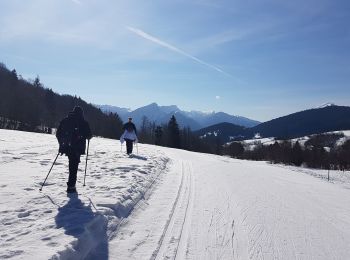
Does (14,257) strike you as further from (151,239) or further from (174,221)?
(174,221)

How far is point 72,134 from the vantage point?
412 inches

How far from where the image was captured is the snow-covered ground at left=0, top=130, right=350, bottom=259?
253 inches

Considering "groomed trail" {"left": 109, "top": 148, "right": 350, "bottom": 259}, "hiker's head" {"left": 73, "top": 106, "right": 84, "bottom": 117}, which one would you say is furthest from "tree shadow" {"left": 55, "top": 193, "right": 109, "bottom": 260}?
"hiker's head" {"left": 73, "top": 106, "right": 84, "bottom": 117}

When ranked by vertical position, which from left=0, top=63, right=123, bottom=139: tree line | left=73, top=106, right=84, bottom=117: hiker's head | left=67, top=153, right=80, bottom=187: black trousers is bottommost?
left=67, top=153, right=80, bottom=187: black trousers

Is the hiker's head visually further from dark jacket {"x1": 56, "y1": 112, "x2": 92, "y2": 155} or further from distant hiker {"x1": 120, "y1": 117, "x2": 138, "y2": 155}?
distant hiker {"x1": 120, "y1": 117, "x2": 138, "y2": 155}

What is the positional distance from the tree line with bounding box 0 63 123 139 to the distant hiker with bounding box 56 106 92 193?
245ft

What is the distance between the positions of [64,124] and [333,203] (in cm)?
919

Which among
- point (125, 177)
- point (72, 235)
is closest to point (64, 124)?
point (125, 177)

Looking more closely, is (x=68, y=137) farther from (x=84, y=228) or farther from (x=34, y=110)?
(x=34, y=110)

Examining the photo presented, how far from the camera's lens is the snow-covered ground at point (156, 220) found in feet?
21.1

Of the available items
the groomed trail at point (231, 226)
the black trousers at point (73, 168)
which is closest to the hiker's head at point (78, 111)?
the black trousers at point (73, 168)

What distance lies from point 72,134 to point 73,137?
0.29 ft

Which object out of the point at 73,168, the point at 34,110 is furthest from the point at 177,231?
the point at 34,110

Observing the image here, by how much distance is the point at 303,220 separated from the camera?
32.6 ft
